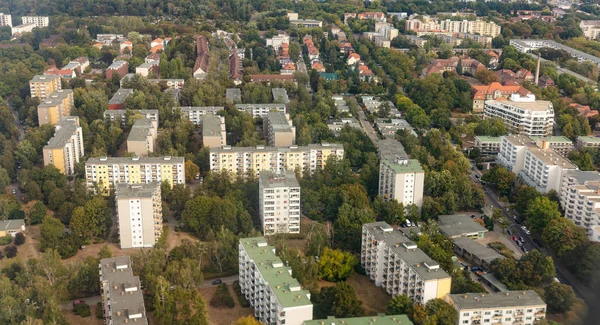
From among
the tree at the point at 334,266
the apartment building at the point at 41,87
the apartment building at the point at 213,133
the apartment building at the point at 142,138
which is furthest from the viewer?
the apartment building at the point at 41,87

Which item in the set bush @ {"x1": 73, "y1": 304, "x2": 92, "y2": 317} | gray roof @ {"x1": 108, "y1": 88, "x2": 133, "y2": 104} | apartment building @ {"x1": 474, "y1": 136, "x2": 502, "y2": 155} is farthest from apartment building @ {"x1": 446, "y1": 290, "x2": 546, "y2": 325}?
gray roof @ {"x1": 108, "y1": 88, "x2": 133, "y2": 104}

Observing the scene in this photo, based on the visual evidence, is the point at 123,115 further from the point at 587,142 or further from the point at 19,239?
the point at 587,142

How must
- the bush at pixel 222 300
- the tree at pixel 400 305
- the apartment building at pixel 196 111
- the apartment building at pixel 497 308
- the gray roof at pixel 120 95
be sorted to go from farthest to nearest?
the gray roof at pixel 120 95 → the apartment building at pixel 196 111 → the bush at pixel 222 300 → the tree at pixel 400 305 → the apartment building at pixel 497 308

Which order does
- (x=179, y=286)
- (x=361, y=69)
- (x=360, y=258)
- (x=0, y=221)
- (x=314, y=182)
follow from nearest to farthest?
1. (x=179, y=286)
2. (x=360, y=258)
3. (x=0, y=221)
4. (x=314, y=182)
5. (x=361, y=69)

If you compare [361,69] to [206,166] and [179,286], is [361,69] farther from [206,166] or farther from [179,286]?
[179,286]

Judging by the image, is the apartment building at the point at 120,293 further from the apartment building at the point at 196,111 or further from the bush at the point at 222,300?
the apartment building at the point at 196,111

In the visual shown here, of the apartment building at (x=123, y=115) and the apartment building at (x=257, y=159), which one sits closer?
the apartment building at (x=257, y=159)

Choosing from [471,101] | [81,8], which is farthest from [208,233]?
[81,8]

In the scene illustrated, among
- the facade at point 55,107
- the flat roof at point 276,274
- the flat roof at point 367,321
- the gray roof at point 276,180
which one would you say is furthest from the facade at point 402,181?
the facade at point 55,107
